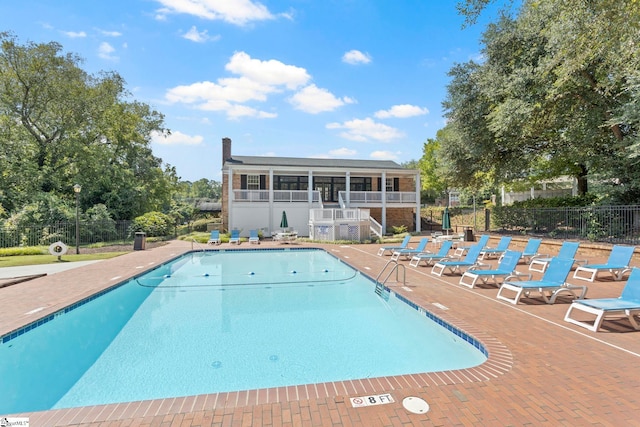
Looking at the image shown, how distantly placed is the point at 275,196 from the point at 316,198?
3.34 meters

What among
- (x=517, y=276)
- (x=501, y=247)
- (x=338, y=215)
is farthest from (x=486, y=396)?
(x=338, y=215)

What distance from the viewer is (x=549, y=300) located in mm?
7539

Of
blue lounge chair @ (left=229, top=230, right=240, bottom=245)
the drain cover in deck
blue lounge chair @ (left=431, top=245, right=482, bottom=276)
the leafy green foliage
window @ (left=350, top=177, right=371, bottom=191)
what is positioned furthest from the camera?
window @ (left=350, top=177, right=371, bottom=191)

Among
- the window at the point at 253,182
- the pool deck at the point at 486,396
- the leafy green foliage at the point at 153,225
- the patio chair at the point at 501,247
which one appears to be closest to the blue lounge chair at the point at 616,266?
the patio chair at the point at 501,247

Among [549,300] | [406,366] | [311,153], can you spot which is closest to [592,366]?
[406,366]

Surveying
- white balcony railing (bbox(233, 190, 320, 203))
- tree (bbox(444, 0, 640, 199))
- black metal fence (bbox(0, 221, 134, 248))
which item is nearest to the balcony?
white balcony railing (bbox(233, 190, 320, 203))

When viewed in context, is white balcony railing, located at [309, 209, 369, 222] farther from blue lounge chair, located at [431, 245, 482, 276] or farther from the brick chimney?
the brick chimney

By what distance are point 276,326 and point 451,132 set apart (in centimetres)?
1787

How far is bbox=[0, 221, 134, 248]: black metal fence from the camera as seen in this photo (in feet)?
63.5

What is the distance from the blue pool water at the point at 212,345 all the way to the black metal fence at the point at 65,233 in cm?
1442

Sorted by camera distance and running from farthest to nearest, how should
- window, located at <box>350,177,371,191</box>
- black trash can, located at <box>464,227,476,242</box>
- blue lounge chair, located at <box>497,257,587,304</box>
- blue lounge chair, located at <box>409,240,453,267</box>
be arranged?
window, located at <box>350,177,371,191</box> → black trash can, located at <box>464,227,476,242</box> → blue lounge chair, located at <box>409,240,453,267</box> → blue lounge chair, located at <box>497,257,587,304</box>

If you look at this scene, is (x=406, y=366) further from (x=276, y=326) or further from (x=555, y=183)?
(x=555, y=183)

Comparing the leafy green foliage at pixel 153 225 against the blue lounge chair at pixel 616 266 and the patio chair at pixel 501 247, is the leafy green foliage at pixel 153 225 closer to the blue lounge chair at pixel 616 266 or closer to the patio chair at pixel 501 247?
the patio chair at pixel 501 247

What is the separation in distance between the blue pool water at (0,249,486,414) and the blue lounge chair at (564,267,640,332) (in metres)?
2.36
